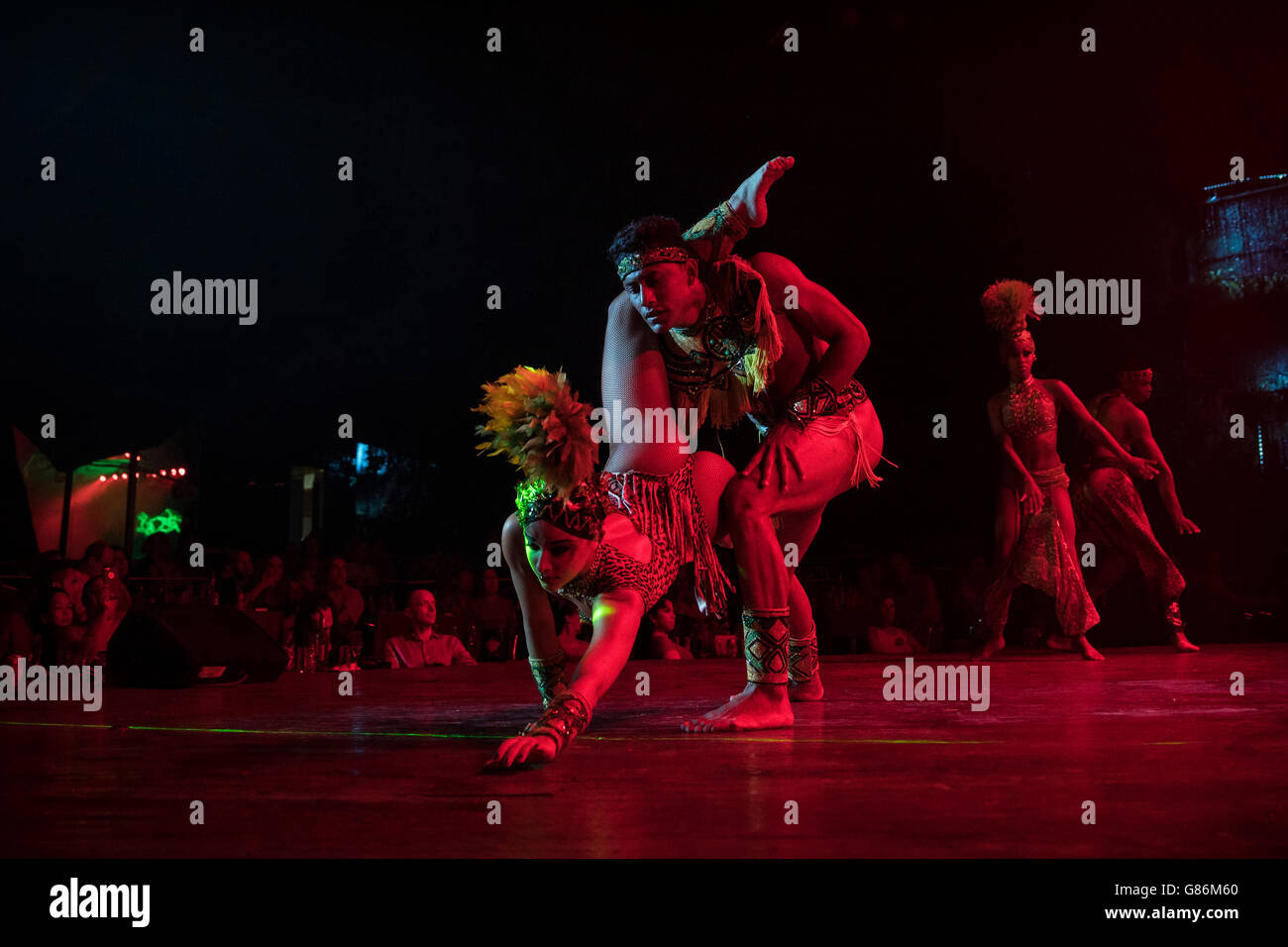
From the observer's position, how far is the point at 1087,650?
591 cm

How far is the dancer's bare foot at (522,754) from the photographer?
7.45 feet

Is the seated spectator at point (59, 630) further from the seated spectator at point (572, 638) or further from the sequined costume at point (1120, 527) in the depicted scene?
the sequined costume at point (1120, 527)

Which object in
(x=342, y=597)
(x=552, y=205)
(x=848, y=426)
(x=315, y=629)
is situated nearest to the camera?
(x=848, y=426)

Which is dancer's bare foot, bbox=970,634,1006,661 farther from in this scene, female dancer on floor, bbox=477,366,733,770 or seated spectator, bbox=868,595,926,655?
female dancer on floor, bbox=477,366,733,770

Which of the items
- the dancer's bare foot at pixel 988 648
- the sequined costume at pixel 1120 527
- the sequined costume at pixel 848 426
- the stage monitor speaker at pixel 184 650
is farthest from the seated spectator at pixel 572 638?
the sequined costume at pixel 1120 527

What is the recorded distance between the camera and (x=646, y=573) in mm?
2799

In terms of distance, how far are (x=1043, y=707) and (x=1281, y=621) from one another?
24.7 feet

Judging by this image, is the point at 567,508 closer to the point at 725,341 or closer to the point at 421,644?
the point at 725,341

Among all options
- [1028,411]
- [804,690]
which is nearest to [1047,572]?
[1028,411]

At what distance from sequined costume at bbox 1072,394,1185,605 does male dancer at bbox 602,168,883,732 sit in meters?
3.77

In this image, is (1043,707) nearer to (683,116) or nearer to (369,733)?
(369,733)

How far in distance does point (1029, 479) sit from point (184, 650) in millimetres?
4398

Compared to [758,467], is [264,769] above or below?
below

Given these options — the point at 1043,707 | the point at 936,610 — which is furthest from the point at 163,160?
the point at 1043,707
